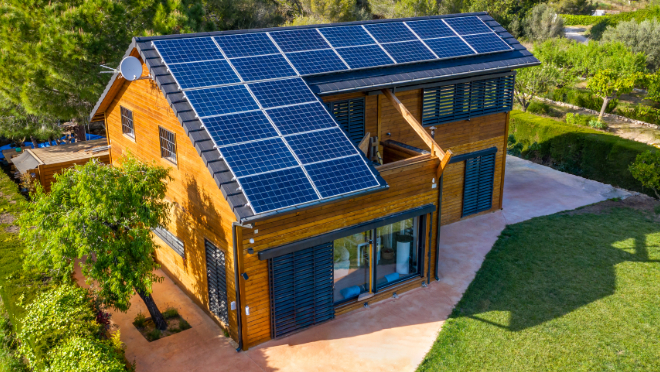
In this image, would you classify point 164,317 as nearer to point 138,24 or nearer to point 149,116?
point 149,116

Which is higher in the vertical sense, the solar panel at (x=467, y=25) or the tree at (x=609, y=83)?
the solar panel at (x=467, y=25)

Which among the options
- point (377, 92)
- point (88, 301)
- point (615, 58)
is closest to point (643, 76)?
point (615, 58)

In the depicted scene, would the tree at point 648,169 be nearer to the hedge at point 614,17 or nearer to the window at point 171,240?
the window at point 171,240

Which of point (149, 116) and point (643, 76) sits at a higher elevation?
point (149, 116)

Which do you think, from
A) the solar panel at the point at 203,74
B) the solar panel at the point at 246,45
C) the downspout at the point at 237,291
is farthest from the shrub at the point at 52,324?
the solar panel at the point at 246,45

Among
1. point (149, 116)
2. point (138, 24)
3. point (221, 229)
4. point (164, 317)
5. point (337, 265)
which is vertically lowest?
point (164, 317)

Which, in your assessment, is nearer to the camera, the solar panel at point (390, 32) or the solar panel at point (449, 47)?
the solar panel at point (390, 32)

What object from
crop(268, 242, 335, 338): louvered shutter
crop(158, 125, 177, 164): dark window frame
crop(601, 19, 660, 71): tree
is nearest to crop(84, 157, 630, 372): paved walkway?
crop(268, 242, 335, 338): louvered shutter

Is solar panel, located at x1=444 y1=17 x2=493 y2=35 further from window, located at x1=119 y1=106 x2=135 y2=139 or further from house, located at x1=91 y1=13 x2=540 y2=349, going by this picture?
window, located at x1=119 y1=106 x2=135 y2=139
